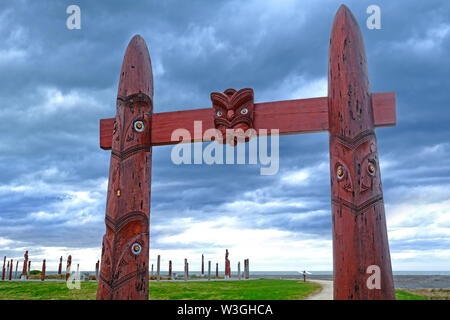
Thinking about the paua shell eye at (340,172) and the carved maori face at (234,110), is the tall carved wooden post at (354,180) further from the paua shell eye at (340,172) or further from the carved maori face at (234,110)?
the carved maori face at (234,110)

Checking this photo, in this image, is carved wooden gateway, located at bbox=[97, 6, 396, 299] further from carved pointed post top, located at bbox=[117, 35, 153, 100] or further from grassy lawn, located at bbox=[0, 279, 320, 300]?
grassy lawn, located at bbox=[0, 279, 320, 300]

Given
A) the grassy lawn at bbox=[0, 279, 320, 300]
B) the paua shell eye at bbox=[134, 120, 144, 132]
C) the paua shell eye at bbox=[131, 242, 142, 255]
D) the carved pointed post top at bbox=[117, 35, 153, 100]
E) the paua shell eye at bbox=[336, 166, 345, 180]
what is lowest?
the grassy lawn at bbox=[0, 279, 320, 300]

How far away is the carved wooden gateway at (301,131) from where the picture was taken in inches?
158

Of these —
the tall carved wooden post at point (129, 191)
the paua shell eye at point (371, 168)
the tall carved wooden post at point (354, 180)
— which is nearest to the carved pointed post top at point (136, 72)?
the tall carved wooden post at point (129, 191)

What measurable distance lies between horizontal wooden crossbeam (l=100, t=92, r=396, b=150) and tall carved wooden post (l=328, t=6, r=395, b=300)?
0.39ft

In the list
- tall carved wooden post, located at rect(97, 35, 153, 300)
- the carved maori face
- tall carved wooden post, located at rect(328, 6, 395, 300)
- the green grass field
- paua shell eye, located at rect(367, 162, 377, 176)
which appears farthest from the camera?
the green grass field

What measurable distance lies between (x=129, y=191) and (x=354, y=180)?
9.33ft

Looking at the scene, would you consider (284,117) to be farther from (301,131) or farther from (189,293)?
(189,293)

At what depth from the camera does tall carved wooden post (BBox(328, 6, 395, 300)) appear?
3945mm

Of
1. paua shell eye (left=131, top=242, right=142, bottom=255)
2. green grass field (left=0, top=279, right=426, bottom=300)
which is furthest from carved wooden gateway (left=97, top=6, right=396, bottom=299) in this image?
green grass field (left=0, top=279, right=426, bottom=300)

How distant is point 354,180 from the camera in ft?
13.5
